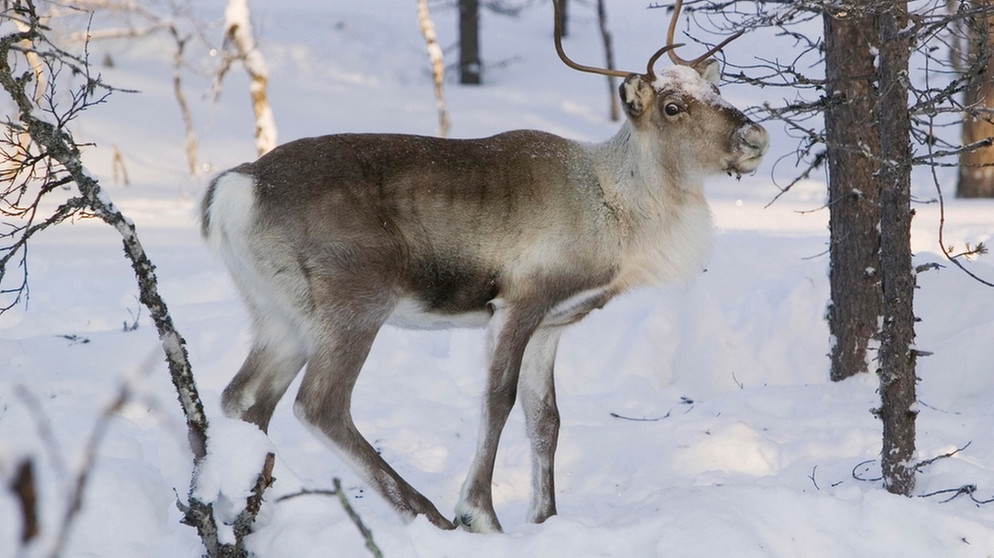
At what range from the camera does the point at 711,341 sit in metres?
7.14

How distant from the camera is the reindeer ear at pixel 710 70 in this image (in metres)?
4.66

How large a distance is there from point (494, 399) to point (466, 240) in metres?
0.65

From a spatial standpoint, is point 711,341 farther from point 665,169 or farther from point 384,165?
point 384,165

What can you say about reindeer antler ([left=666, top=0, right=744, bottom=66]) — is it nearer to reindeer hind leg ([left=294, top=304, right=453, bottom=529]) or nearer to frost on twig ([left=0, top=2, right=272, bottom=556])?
reindeer hind leg ([left=294, top=304, right=453, bottom=529])

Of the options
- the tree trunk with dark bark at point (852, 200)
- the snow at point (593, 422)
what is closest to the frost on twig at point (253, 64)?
the snow at point (593, 422)

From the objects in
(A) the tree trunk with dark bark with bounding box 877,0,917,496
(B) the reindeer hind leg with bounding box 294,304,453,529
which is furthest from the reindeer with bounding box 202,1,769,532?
(A) the tree trunk with dark bark with bounding box 877,0,917,496

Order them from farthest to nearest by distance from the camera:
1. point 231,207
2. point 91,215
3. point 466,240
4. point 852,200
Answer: point 852,200 < point 466,240 < point 231,207 < point 91,215

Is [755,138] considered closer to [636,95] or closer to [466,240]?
[636,95]

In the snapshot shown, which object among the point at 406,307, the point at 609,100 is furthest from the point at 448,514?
the point at 609,100

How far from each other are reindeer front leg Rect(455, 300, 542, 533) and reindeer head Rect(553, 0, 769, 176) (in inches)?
36.6

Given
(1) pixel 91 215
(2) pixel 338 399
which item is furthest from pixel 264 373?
(1) pixel 91 215

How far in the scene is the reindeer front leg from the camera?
4.20 meters

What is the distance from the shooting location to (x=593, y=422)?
6.05m

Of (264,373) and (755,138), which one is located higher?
(755,138)
